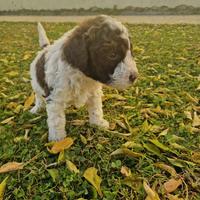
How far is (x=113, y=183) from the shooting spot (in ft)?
10.1

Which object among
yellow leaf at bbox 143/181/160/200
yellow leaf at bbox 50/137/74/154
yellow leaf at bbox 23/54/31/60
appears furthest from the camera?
yellow leaf at bbox 23/54/31/60

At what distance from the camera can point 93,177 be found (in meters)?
3.10

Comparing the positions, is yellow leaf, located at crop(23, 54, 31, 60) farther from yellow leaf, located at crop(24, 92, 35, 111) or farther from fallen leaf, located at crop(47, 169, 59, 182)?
fallen leaf, located at crop(47, 169, 59, 182)

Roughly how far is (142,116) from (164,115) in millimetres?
255

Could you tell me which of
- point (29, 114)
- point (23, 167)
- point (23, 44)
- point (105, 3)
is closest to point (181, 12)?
point (105, 3)

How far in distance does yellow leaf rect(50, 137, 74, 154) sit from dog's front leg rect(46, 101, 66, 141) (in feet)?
0.31

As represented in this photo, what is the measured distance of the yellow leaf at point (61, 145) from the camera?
11.5 ft

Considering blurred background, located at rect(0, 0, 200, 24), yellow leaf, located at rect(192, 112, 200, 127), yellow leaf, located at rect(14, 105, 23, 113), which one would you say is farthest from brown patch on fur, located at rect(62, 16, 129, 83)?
blurred background, located at rect(0, 0, 200, 24)

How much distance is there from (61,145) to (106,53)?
38.6 inches

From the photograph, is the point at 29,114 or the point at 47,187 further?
the point at 29,114

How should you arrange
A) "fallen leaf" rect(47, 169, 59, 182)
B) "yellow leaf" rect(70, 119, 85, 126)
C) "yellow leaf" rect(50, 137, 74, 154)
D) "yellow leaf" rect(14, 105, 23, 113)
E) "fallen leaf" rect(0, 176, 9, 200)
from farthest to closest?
"yellow leaf" rect(14, 105, 23, 113) → "yellow leaf" rect(70, 119, 85, 126) → "yellow leaf" rect(50, 137, 74, 154) → "fallen leaf" rect(47, 169, 59, 182) → "fallen leaf" rect(0, 176, 9, 200)

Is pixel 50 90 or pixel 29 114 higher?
pixel 50 90

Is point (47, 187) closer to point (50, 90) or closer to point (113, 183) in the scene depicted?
point (113, 183)

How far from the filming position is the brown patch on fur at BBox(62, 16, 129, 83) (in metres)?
3.09
